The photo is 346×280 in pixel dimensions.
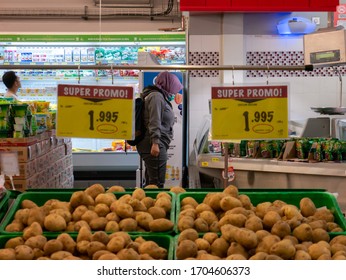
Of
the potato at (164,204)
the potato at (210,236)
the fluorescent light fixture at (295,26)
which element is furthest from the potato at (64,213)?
the fluorescent light fixture at (295,26)

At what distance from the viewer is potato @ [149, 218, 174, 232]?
7.98 ft

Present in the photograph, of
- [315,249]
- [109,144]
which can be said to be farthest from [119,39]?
[315,249]

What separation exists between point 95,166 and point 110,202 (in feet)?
19.8

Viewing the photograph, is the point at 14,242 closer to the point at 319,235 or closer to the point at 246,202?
the point at 246,202

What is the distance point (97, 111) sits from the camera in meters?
3.08

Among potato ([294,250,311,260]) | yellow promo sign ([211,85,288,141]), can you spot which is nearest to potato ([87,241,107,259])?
potato ([294,250,311,260])

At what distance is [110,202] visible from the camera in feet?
8.73

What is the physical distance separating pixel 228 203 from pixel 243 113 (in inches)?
29.2

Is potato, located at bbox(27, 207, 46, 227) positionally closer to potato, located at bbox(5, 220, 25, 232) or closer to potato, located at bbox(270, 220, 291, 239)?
potato, located at bbox(5, 220, 25, 232)

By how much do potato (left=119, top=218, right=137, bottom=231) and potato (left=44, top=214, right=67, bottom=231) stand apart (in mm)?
269

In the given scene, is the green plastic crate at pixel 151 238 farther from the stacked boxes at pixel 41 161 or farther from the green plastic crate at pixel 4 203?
the stacked boxes at pixel 41 161

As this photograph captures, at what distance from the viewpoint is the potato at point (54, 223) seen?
2.42 metres

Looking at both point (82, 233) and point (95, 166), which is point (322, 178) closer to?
point (82, 233)
